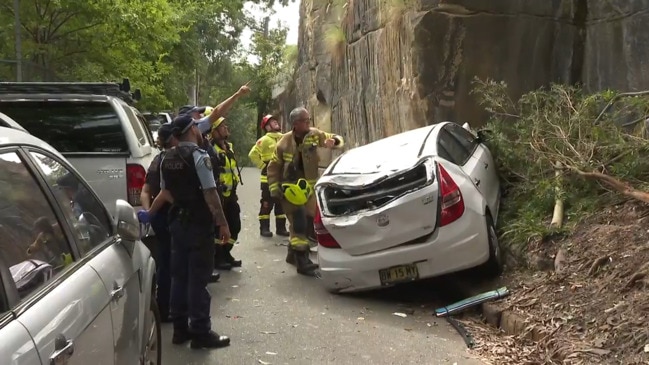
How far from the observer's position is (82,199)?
149 inches

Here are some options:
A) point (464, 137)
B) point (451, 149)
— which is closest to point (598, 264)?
point (451, 149)

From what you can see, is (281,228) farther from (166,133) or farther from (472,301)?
(166,133)

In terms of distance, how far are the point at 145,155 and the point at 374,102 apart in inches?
308

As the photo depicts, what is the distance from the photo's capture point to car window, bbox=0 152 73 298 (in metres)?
2.59

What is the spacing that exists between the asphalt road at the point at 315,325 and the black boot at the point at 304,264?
0.34 feet

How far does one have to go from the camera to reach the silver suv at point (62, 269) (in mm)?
2404

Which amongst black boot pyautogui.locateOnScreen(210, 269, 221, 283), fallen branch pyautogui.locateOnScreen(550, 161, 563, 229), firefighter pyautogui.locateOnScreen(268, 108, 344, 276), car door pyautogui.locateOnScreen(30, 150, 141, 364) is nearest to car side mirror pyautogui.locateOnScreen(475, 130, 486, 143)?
fallen branch pyautogui.locateOnScreen(550, 161, 563, 229)

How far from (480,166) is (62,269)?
5815mm

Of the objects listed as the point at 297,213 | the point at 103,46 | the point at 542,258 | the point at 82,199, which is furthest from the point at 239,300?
the point at 103,46

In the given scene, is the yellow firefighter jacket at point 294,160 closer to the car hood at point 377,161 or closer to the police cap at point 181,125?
the car hood at point 377,161

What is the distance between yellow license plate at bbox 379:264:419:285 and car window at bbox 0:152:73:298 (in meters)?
4.13

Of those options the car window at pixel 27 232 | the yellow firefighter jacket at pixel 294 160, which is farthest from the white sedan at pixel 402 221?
the car window at pixel 27 232

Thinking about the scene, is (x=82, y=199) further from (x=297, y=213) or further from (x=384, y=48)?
(x=384, y=48)

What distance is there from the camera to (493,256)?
23.4 feet
